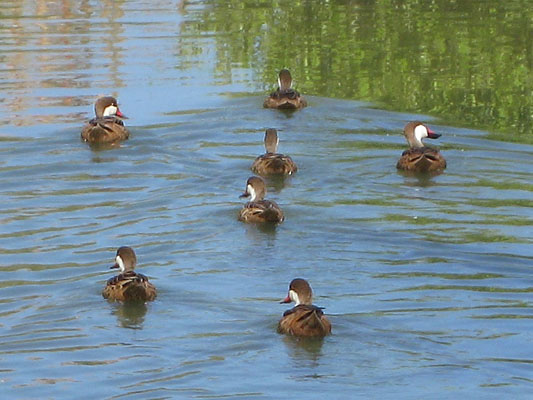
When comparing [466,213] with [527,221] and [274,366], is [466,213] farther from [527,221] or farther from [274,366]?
[274,366]

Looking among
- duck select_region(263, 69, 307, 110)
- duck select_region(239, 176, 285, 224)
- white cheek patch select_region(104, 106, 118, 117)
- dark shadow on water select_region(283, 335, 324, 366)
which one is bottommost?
dark shadow on water select_region(283, 335, 324, 366)

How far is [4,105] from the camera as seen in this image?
2656 centimetres

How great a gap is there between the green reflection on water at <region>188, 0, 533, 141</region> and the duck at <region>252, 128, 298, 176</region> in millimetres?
3916

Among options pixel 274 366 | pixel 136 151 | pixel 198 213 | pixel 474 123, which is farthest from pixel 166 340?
pixel 474 123

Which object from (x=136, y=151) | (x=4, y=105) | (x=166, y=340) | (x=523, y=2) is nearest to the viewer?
(x=166, y=340)

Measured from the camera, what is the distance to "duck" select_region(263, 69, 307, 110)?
25344 millimetres

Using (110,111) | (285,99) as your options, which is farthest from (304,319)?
(285,99)

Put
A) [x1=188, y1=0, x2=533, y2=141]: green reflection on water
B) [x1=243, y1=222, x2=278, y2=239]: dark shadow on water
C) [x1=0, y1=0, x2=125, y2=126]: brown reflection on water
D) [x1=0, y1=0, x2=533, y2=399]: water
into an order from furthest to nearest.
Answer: [x1=0, y1=0, x2=125, y2=126]: brown reflection on water, [x1=188, y1=0, x2=533, y2=141]: green reflection on water, [x1=243, y1=222, x2=278, y2=239]: dark shadow on water, [x1=0, y1=0, x2=533, y2=399]: water

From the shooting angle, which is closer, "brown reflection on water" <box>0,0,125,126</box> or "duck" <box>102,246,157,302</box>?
"duck" <box>102,246,157,302</box>

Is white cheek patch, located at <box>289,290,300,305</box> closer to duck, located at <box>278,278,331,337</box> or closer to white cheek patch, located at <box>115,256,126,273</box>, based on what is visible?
duck, located at <box>278,278,331,337</box>

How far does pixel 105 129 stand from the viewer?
23578mm

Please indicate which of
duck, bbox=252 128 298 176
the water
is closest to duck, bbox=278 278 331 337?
the water

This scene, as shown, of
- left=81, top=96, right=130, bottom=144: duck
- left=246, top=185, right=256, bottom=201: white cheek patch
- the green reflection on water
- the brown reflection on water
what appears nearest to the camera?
left=246, top=185, right=256, bottom=201: white cheek patch

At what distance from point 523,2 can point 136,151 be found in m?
14.1
